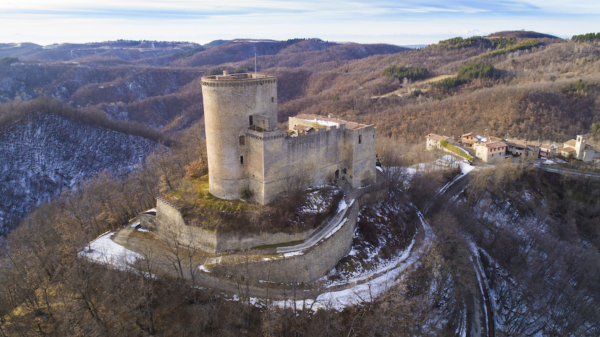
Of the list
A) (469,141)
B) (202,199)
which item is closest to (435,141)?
(469,141)

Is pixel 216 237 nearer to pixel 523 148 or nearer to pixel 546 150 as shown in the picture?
pixel 523 148

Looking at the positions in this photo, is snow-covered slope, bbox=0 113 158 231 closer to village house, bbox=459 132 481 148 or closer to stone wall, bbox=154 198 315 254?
stone wall, bbox=154 198 315 254

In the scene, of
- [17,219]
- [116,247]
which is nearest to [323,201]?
[116,247]

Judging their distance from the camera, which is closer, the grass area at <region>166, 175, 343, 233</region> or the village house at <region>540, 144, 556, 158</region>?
the grass area at <region>166, 175, 343, 233</region>

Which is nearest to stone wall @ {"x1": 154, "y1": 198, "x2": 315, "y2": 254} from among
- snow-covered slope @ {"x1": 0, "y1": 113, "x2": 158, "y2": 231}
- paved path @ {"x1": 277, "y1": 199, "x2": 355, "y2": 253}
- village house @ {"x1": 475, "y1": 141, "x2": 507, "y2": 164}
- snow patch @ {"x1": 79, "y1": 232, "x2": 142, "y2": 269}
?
paved path @ {"x1": 277, "y1": 199, "x2": 355, "y2": 253}

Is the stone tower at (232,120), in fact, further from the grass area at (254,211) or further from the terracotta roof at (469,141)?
the terracotta roof at (469,141)
